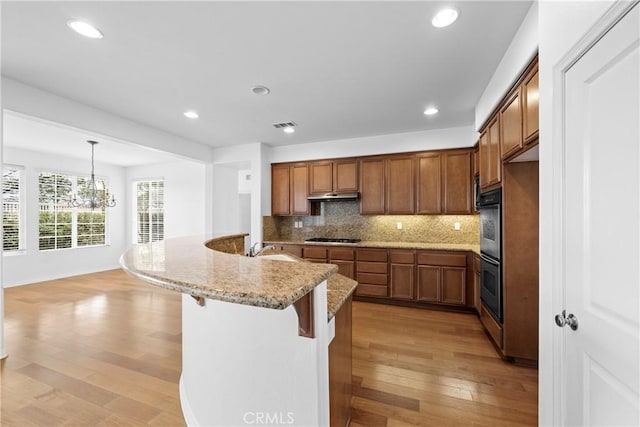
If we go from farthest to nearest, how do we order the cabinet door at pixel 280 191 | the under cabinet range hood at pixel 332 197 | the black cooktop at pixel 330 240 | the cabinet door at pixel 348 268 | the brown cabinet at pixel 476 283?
the cabinet door at pixel 280 191 < the black cooktop at pixel 330 240 < the under cabinet range hood at pixel 332 197 < the cabinet door at pixel 348 268 < the brown cabinet at pixel 476 283

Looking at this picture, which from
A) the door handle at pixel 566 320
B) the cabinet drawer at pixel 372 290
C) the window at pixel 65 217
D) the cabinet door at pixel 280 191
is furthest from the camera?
the window at pixel 65 217

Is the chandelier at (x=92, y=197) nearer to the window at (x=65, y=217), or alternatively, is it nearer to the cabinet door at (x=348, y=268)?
the window at (x=65, y=217)

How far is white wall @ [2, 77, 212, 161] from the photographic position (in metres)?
2.61

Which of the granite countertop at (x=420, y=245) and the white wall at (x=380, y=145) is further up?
the white wall at (x=380, y=145)

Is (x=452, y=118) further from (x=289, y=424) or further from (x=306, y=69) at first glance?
(x=289, y=424)

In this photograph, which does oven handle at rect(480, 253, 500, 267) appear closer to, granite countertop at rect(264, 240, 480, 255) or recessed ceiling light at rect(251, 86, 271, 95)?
granite countertop at rect(264, 240, 480, 255)

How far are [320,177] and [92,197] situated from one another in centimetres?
460

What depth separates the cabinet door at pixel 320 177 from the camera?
4742 millimetres

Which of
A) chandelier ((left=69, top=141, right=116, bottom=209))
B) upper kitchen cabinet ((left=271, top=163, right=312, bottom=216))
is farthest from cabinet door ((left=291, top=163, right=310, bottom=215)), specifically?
chandelier ((left=69, top=141, right=116, bottom=209))

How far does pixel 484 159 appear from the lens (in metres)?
2.98

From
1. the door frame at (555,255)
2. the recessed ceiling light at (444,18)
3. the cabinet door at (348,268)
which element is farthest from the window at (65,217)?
the door frame at (555,255)

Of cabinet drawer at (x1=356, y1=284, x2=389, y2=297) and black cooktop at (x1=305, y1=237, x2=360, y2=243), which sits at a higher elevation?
black cooktop at (x1=305, y1=237, x2=360, y2=243)

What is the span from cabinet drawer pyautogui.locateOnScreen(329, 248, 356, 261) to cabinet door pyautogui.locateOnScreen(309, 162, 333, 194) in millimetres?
1083

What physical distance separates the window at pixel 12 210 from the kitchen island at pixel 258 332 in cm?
645
